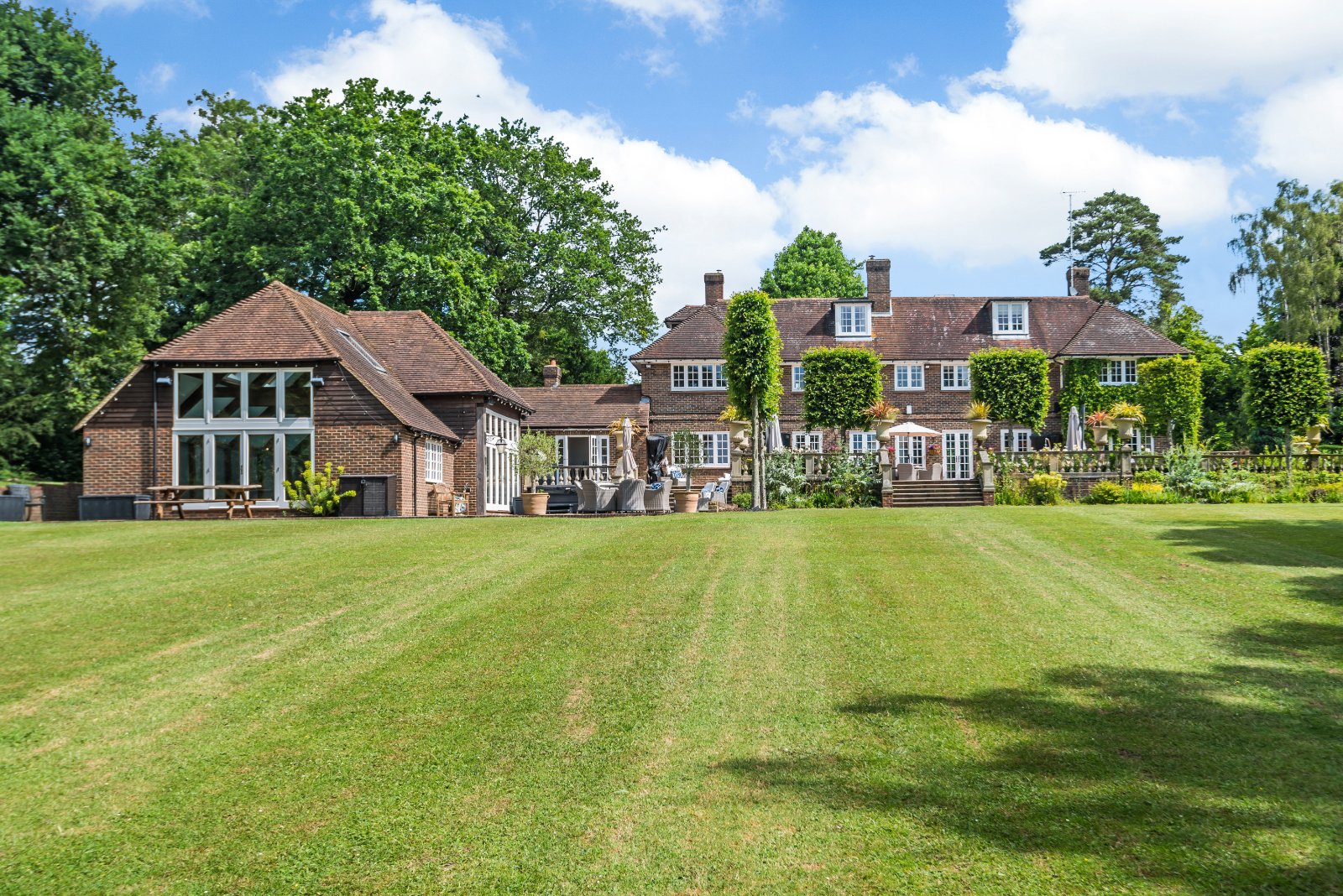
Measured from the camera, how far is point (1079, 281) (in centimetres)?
5131

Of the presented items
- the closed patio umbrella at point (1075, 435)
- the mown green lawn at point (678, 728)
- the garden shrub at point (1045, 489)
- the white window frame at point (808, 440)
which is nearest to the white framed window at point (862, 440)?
the white window frame at point (808, 440)

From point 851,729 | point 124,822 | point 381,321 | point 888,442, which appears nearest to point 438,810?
point 124,822

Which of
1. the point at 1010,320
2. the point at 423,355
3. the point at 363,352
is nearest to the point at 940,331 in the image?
the point at 1010,320

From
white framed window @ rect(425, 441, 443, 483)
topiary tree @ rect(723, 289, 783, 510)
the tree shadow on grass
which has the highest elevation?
topiary tree @ rect(723, 289, 783, 510)

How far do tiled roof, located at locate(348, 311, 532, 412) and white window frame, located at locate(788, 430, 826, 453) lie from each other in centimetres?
1447

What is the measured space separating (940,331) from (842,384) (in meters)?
11.1

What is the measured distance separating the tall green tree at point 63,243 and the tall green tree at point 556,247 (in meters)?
15.9

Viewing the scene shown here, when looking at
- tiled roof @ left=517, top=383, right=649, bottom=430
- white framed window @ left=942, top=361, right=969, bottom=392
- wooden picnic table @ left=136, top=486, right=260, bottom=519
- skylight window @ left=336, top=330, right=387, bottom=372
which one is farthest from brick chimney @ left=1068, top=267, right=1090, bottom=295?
wooden picnic table @ left=136, top=486, right=260, bottom=519

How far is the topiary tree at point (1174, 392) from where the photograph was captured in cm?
4112

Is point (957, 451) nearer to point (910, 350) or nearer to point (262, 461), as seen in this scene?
point (910, 350)

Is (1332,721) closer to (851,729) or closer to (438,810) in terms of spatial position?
(851,729)

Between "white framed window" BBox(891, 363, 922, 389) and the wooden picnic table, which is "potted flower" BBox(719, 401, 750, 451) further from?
the wooden picnic table

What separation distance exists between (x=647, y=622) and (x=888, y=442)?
34739 mm

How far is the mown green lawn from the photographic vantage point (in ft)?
17.0
